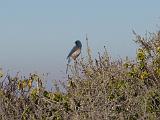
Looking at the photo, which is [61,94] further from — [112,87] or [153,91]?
[153,91]

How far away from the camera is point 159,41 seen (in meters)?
7.81

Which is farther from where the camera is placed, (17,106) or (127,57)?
(127,57)

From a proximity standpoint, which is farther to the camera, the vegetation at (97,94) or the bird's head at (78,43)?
the bird's head at (78,43)

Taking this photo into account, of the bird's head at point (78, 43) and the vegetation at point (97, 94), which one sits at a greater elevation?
the bird's head at point (78, 43)

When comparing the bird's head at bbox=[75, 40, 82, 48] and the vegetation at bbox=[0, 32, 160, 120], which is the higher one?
the bird's head at bbox=[75, 40, 82, 48]

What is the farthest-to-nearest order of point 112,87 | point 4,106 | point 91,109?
point 112,87, point 4,106, point 91,109

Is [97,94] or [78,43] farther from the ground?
[78,43]

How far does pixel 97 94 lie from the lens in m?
5.58

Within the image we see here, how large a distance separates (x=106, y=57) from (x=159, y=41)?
122cm

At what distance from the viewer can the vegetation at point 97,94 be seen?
5.49m

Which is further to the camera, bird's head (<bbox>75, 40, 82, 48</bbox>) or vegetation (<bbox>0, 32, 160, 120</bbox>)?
bird's head (<bbox>75, 40, 82, 48</bbox>)

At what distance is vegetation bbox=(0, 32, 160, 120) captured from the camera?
549cm

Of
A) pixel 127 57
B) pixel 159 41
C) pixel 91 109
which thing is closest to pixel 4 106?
pixel 91 109

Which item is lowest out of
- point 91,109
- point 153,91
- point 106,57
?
point 91,109
